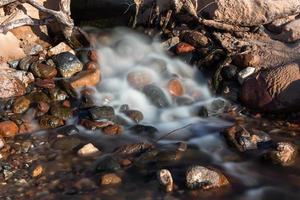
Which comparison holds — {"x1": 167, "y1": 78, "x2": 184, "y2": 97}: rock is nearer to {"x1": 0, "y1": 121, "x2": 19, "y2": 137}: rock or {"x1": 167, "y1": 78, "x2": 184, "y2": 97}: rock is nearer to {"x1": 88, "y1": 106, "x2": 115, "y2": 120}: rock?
{"x1": 88, "y1": 106, "x2": 115, "y2": 120}: rock

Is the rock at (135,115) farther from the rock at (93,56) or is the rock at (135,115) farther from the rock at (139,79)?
the rock at (93,56)

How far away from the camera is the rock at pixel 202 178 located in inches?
233

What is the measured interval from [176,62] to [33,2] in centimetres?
295

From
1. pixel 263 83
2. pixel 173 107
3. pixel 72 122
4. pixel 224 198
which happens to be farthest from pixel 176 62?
pixel 224 198

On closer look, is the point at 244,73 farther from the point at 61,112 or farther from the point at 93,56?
the point at 61,112

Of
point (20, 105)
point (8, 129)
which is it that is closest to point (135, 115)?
point (20, 105)

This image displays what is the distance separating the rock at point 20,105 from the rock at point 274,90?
3.67m

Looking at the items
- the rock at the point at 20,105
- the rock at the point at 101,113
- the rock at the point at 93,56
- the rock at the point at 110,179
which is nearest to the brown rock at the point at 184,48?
the rock at the point at 93,56

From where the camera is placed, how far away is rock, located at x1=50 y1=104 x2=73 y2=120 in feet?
25.5

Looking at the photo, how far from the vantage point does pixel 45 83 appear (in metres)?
8.50

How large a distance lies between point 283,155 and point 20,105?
4247mm

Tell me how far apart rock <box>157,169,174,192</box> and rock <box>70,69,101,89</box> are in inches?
116

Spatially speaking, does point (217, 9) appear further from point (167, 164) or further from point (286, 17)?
point (167, 164)

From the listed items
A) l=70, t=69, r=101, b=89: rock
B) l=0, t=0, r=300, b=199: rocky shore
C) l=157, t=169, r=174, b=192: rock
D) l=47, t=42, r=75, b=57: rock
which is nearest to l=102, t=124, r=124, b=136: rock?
l=0, t=0, r=300, b=199: rocky shore
